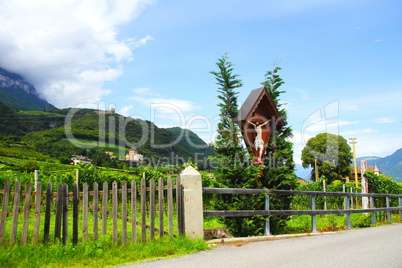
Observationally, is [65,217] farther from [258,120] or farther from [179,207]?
[258,120]

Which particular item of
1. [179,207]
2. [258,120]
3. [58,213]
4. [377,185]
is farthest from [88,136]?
[58,213]

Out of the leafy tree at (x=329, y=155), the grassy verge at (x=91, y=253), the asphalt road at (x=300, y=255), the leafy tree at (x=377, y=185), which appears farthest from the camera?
the leafy tree at (x=329, y=155)

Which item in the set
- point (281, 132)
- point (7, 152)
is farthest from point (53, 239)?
point (7, 152)

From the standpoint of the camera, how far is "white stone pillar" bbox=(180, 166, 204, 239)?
6734 mm

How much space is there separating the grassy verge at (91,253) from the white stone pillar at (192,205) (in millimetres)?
513

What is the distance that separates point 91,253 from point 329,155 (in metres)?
60.8

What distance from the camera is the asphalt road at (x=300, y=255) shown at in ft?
17.4

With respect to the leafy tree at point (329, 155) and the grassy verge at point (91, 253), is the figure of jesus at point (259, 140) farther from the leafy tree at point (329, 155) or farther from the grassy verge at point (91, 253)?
the leafy tree at point (329, 155)

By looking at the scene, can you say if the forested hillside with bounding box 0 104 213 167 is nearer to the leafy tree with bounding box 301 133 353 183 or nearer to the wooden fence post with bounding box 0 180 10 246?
the leafy tree with bounding box 301 133 353 183

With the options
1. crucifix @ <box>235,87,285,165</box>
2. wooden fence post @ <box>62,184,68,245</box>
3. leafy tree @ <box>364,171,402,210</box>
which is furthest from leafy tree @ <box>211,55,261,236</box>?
leafy tree @ <box>364,171,402,210</box>

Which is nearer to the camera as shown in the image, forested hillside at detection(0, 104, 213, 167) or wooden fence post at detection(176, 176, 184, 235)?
wooden fence post at detection(176, 176, 184, 235)

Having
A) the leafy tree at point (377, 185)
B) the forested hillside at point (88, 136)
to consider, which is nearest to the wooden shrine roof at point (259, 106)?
A: the leafy tree at point (377, 185)

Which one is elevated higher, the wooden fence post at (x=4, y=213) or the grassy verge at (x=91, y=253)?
the wooden fence post at (x=4, y=213)

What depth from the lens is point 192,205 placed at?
6805mm
